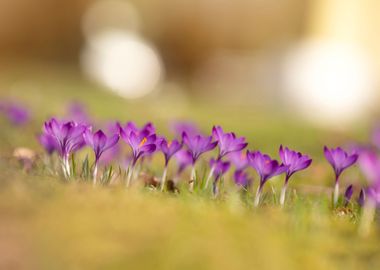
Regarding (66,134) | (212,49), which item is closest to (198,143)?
(66,134)

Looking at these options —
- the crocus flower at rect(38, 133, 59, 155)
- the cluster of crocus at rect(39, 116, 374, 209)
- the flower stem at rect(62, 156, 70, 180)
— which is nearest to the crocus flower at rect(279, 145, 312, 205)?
the cluster of crocus at rect(39, 116, 374, 209)

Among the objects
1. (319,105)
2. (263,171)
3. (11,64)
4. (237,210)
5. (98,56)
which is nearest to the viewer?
(237,210)

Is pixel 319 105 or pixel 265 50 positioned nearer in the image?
pixel 319 105

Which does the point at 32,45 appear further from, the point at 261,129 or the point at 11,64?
the point at 261,129

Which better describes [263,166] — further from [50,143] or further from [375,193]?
[50,143]

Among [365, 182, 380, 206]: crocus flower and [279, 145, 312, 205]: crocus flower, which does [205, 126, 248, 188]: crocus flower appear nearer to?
[279, 145, 312, 205]: crocus flower

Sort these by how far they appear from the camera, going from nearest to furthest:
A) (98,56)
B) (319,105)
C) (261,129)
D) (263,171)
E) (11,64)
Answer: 1. (263,171)
2. (261,129)
3. (319,105)
4. (11,64)
5. (98,56)

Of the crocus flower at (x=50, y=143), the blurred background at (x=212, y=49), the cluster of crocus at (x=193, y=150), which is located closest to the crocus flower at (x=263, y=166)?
the cluster of crocus at (x=193, y=150)

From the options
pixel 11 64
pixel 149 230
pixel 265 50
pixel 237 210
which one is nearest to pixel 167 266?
pixel 149 230
